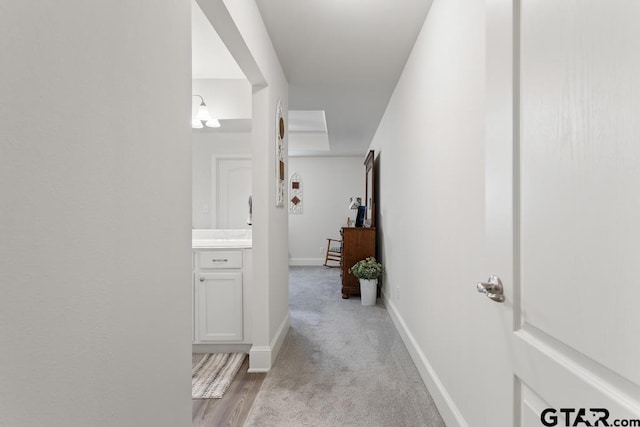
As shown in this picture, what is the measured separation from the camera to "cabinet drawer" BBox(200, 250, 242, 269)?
2.80 metres

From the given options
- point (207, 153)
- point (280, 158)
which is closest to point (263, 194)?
point (280, 158)

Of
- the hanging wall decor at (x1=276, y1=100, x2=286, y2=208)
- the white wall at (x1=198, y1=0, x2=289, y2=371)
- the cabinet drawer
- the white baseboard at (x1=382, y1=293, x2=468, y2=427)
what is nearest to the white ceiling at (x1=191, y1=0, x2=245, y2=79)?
the white wall at (x1=198, y1=0, x2=289, y2=371)

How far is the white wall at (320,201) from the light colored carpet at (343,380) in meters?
3.85

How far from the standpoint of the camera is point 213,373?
246 cm

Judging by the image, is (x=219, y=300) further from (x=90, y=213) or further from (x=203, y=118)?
(x=90, y=213)

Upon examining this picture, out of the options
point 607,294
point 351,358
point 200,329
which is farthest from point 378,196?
point 607,294

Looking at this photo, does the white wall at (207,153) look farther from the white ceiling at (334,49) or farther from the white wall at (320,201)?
the white wall at (320,201)

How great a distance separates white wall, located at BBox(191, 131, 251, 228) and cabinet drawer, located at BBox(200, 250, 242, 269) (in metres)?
1.07

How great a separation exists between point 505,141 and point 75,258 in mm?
1003

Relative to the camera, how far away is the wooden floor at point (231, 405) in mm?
1891

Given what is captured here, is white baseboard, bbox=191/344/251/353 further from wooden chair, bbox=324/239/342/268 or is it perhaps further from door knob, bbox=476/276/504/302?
wooden chair, bbox=324/239/342/268

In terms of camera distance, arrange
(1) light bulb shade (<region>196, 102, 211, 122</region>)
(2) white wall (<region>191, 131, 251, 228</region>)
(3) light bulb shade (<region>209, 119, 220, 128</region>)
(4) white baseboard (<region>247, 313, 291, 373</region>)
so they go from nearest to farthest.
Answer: (4) white baseboard (<region>247, 313, 291, 373</region>) < (1) light bulb shade (<region>196, 102, 211, 122</region>) < (3) light bulb shade (<region>209, 119, 220, 128</region>) < (2) white wall (<region>191, 131, 251, 228</region>)

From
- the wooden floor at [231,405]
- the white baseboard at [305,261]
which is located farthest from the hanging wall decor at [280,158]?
the white baseboard at [305,261]

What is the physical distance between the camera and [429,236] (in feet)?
7.63
